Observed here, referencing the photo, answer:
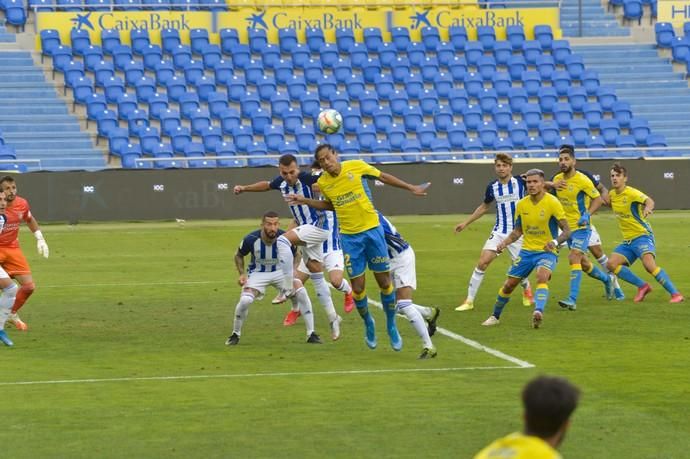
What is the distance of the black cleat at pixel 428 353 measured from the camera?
15.4 meters

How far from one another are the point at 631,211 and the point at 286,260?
20.9ft

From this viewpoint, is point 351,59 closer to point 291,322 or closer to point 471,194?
point 471,194

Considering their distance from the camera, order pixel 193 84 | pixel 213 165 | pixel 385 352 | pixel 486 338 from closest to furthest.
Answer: pixel 385 352
pixel 486 338
pixel 213 165
pixel 193 84

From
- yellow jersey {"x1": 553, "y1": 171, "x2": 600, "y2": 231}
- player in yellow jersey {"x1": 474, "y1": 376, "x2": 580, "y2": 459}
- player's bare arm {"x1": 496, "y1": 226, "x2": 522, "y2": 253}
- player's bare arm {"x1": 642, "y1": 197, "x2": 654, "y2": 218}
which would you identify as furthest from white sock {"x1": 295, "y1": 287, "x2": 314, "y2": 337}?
player in yellow jersey {"x1": 474, "y1": 376, "x2": 580, "y2": 459}

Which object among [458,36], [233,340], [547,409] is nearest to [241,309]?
[233,340]

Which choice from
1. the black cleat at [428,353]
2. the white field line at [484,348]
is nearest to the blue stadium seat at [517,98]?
the white field line at [484,348]

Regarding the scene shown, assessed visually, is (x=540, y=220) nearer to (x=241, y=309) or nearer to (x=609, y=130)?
(x=241, y=309)

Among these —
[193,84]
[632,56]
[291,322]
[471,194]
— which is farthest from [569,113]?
[291,322]

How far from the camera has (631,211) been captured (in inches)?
825

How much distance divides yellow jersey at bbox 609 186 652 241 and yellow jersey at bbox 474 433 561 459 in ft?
51.8

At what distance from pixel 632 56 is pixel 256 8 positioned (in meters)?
13.9

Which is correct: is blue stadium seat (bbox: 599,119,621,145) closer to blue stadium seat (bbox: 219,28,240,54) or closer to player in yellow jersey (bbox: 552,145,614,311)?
blue stadium seat (bbox: 219,28,240,54)

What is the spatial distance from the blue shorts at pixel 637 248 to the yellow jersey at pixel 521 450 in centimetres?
1581

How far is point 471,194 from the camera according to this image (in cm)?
4019
